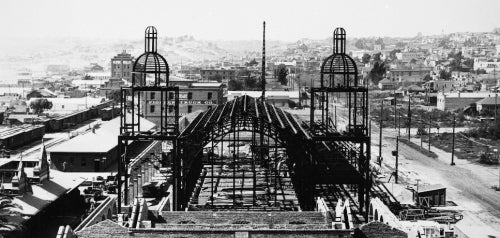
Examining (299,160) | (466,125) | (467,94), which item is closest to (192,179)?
(299,160)

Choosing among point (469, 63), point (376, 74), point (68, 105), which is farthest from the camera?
point (469, 63)

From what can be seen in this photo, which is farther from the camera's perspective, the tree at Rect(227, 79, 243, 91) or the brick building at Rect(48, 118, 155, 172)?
the tree at Rect(227, 79, 243, 91)


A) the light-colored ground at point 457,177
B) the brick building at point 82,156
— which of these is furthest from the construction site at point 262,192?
the brick building at point 82,156

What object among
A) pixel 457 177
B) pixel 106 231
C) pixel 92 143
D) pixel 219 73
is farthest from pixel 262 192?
pixel 219 73

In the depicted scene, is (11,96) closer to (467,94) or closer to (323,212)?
(467,94)

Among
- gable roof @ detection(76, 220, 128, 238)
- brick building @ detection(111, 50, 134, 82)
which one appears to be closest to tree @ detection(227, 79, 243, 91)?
brick building @ detection(111, 50, 134, 82)

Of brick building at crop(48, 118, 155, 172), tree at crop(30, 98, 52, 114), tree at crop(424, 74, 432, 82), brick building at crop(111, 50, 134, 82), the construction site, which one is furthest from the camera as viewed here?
brick building at crop(111, 50, 134, 82)

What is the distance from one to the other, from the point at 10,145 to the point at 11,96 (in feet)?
196

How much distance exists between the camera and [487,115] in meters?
95.1

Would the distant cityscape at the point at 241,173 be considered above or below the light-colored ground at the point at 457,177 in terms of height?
above

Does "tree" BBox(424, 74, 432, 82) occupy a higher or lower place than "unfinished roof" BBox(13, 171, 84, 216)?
higher

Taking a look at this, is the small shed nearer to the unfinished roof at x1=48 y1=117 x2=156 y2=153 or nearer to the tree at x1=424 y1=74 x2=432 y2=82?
the unfinished roof at x1=48 y1=117 x2=156 y2=153

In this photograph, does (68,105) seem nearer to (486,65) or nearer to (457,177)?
(457,177)

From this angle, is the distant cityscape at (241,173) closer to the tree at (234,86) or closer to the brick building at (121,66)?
the tree at (234,86)
